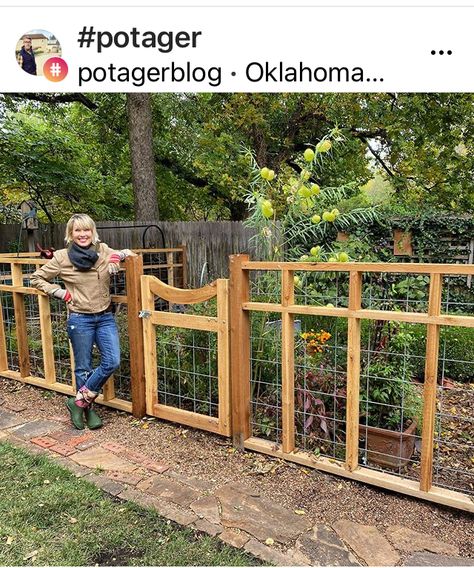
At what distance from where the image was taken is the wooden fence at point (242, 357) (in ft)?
7.53

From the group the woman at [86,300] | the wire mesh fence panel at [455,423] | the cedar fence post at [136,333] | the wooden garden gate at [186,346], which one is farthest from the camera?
the cedar fence post at [136,333]

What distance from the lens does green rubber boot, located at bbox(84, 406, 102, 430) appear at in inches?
130

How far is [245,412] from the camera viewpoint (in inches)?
116

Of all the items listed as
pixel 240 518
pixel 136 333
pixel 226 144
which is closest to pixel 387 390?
pixel 240 518

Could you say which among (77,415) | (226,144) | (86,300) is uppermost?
(226,144)

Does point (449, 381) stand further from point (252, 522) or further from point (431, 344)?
point (252, 522)

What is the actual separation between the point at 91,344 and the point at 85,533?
1509 millimetres

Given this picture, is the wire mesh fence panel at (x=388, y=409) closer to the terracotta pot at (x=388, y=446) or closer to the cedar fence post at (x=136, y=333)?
the terracotta pot at (x=388, y=446)
